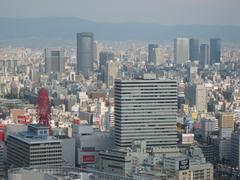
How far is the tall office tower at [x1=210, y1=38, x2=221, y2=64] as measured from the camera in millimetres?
19781

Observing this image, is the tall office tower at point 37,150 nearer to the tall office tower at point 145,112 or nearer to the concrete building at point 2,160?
the concrete building at point 2,160

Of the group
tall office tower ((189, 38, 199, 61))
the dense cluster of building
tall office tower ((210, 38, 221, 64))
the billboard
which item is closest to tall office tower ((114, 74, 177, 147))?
the dense cluster of building

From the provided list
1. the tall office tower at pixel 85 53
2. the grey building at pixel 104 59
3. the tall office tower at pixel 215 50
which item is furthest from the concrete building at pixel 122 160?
the tall office tower at pixel 85 53

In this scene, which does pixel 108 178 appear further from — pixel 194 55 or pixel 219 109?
pixel 194 55

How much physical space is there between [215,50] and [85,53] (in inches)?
297

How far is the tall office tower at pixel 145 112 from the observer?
42.0 feet

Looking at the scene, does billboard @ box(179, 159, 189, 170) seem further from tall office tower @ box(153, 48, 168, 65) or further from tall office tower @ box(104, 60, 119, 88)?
tall office tower @ box(153, 48, 168, 65)

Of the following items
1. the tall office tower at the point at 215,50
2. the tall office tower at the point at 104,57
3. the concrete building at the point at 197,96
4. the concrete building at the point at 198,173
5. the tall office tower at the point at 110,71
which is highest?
the tall office tower at the point at 215,50

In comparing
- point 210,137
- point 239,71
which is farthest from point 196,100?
point 210,137

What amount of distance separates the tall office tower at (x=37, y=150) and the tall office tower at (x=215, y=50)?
8864 millimetres

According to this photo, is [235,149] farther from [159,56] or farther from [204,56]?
[159,56]

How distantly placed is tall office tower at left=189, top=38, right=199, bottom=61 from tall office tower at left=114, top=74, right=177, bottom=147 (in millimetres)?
9285

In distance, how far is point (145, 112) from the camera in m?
13.0

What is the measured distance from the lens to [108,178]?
9.27m
